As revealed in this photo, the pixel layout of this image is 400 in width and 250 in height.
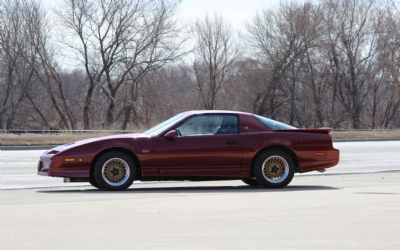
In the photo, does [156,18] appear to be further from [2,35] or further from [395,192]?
[395,192]

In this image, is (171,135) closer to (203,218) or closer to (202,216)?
(202,216)

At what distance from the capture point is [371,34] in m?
55.8

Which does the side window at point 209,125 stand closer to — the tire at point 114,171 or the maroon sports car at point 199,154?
the maroon sports car at point 199,154

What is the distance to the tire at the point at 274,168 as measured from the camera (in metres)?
12.9

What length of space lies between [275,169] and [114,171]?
2785 millimetres

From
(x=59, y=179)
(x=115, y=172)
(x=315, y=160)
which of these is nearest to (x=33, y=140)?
(x=59, y=179)

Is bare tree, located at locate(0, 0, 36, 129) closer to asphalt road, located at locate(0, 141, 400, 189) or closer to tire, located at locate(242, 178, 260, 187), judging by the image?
asphalt road, located at locate(0, 141, 400, 189)

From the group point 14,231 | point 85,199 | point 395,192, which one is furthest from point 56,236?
point 395,192

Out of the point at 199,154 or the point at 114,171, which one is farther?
the point at 199,154

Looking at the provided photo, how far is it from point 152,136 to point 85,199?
2.07 meters

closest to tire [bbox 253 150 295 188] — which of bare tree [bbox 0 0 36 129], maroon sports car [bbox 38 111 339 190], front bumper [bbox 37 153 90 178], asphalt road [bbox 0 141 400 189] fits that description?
maroon sports car [bbox 38 111 339 190]

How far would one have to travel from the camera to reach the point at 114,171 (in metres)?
12.5

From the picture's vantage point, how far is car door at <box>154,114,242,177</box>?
1264 centimetres

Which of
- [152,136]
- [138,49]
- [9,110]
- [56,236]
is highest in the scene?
[138,49]
